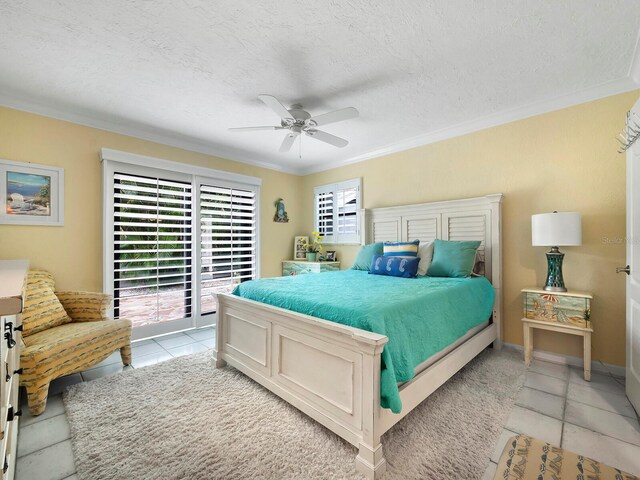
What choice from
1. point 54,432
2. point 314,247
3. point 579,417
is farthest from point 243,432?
point 314,247

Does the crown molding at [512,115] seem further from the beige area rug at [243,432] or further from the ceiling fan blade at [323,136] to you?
the beige area rug at [243,432]

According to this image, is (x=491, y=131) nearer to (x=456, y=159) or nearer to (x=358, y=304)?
(x=456, y=159)

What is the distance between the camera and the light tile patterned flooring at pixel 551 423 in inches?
63.7

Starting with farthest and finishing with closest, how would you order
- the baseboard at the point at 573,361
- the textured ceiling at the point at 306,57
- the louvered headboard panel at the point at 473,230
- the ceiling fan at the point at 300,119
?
1. the louvered headboard panel at the point at 473,230
2. the baseboard at the point at 573,361
3. the ceiling fan at the point at 300,119
4. the textured ceiling at the point at 306,57

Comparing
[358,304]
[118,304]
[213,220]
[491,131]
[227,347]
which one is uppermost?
[491,131]

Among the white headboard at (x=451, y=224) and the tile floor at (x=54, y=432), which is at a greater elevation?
the white headboard at (x=451, y=224)

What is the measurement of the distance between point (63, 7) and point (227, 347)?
2647mm

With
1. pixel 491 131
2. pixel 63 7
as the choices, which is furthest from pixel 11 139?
pixel 491 131

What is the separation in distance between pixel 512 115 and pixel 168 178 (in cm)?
407

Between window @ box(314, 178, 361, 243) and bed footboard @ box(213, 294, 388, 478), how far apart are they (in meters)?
2.57

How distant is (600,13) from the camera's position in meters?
1.82

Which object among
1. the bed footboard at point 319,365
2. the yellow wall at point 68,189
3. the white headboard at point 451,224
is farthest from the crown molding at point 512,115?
the yellow wall at point 68,189

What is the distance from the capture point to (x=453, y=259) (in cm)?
312

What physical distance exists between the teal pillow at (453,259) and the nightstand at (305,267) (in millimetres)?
1827
